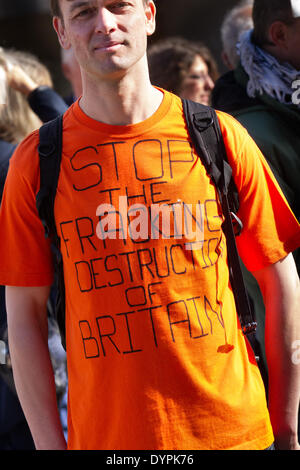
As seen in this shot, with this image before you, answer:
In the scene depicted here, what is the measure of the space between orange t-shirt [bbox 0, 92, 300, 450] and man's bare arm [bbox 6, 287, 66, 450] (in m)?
0.07

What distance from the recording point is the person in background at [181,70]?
3723 mm

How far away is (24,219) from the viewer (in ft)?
6.23

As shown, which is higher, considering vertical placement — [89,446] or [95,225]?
[95,225]

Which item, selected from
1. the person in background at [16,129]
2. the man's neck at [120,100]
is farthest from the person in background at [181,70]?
the man's neck at [120,100]

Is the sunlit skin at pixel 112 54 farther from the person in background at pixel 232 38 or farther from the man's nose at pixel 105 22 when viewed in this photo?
the person in background at pixel 232 38

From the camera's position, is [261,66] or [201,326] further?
[261,66]

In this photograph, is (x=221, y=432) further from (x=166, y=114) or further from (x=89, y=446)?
(x=166, y=114)

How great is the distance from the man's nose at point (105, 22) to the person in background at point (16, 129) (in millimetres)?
1276

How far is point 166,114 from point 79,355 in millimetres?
759

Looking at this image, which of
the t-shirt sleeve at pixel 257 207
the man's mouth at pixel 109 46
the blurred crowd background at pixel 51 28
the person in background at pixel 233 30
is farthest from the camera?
the blurred crowd background at pixel 51 28

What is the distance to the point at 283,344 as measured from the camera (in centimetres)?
200

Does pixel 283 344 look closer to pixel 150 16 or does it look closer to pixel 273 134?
pixel 273 134

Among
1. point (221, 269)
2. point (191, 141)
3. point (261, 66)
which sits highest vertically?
point (261, 66)

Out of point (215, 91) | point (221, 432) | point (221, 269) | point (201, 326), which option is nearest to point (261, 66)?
point (215, 91)
